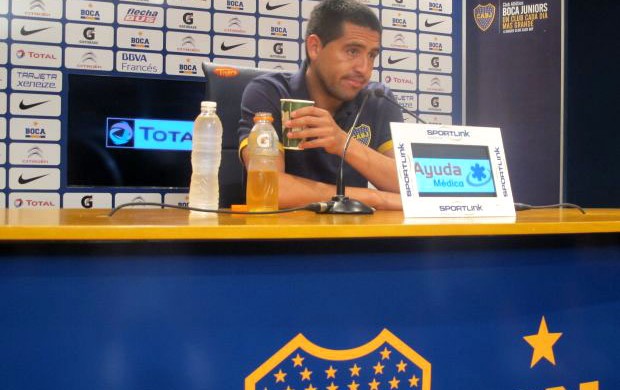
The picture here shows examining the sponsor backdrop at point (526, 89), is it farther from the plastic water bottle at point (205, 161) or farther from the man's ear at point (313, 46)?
the plastic water bottle at point (205, 161)

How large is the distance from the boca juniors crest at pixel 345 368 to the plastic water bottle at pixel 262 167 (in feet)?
1.36

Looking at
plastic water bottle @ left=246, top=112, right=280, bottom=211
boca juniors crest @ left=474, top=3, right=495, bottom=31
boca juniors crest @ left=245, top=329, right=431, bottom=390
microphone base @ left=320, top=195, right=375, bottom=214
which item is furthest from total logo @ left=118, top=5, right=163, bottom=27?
boca juniors crest @ left=245, top=329, right=431, bottom=390

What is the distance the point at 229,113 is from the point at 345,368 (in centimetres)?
117

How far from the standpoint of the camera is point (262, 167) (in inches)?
53.7

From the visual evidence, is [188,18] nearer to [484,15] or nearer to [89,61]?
[89,61]

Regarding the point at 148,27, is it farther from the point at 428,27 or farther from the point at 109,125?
the point at 428,27

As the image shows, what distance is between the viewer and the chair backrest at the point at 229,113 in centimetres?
199

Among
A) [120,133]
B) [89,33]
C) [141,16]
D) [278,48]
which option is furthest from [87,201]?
[278,48]

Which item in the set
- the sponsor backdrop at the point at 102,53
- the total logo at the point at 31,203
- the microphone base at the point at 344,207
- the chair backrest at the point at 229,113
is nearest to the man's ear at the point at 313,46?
the chair backrest at the point at 229,113

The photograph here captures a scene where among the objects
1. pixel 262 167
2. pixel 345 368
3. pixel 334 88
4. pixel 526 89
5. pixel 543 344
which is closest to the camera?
pixel 345 368

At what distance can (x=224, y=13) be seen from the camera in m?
3.08

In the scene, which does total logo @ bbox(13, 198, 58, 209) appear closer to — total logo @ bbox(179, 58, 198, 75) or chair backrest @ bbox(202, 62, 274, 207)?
total logo @ bbox(179, 58, 198, 75)

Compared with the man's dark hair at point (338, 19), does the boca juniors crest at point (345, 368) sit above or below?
below

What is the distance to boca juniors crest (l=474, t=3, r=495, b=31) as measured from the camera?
10.6ft
